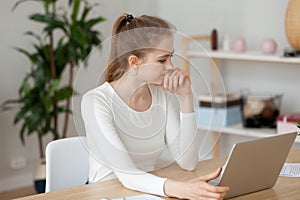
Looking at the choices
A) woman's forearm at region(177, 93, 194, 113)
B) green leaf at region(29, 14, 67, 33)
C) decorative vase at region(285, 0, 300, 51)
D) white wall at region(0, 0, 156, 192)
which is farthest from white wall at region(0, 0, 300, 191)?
woman's forearm at region(177, 93, 194, 113)

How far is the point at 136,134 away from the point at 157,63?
8.2 inches

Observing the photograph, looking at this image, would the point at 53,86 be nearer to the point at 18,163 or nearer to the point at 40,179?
the point at 40,179

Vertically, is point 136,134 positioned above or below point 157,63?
below

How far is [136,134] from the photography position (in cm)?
178

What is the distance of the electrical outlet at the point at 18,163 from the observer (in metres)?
4.24

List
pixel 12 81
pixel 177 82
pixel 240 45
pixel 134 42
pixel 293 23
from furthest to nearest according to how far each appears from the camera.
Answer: pixel 12 81 → pixel 240 45 → pixel 293 23 → pixel 177 82 → pixel 134 42

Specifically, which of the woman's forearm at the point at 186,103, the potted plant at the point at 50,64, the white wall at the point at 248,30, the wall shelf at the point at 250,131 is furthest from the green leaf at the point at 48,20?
the woman's forearm at the point at 186,103

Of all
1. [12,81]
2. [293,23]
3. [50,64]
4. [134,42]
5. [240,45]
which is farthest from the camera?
[12,81]

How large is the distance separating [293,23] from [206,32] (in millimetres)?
821

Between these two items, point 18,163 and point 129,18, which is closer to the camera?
point 129,18

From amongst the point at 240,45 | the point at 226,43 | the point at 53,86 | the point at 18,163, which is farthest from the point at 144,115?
the point at 18,163

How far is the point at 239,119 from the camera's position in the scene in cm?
397

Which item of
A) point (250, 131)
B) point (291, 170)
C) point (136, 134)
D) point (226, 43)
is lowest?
point (250, 131)

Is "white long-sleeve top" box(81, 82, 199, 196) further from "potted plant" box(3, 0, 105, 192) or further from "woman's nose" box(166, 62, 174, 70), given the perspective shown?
"potted plant" box(3, 0, 105, 192)
